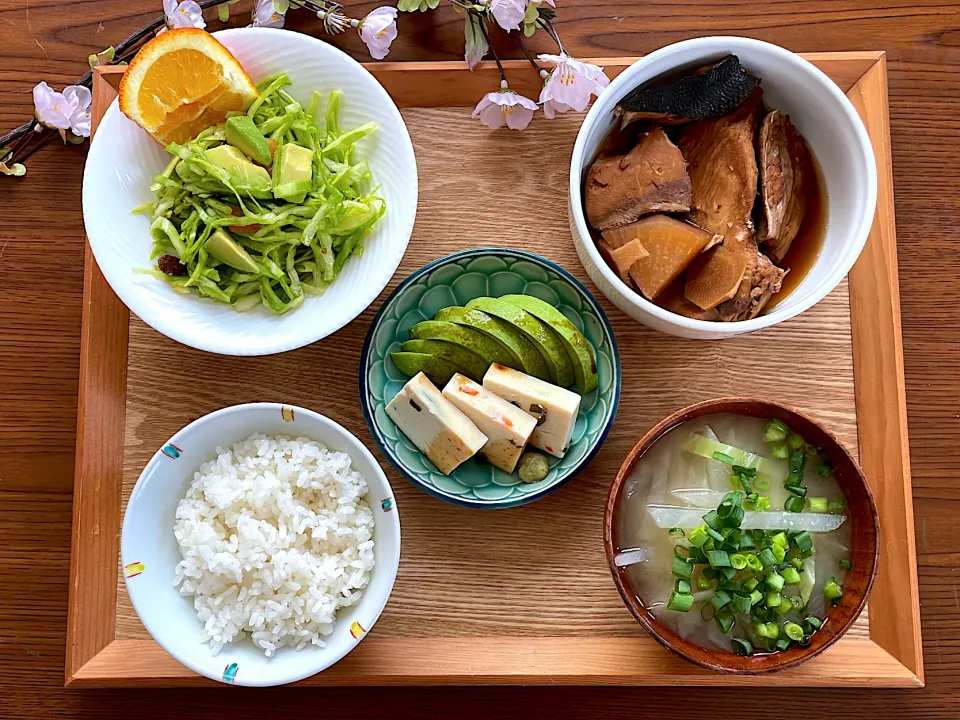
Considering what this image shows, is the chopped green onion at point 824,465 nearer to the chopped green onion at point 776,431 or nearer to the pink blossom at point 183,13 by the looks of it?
the chopped green onion at point 776,431

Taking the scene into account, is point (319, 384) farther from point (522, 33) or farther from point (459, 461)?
point (522, 33)

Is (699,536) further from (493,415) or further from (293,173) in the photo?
(293,173)

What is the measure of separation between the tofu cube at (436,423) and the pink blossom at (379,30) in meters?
0.77

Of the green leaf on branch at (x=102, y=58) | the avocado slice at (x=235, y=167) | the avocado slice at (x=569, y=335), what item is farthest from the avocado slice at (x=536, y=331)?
the green leaf on branch at (x=102, y=58)

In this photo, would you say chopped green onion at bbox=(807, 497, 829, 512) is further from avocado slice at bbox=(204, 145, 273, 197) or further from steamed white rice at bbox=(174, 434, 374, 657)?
avocado slice at bbox=(204, 145, 273, 197)

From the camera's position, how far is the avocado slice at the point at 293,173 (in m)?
1.64

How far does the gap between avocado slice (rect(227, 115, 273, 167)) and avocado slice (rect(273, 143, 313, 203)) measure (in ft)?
0.12

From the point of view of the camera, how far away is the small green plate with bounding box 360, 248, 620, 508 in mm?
1717

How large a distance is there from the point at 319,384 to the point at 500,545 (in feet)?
1.82

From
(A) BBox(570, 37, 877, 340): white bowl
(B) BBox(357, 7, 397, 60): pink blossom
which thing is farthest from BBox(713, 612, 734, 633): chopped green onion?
(B) BBox(357, 7, 397, 60): pink blossom

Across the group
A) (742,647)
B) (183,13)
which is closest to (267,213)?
(183,13)

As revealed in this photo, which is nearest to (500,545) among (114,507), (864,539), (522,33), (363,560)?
(363,560)

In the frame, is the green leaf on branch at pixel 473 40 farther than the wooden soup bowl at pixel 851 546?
Yes

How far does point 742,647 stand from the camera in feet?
5.24
